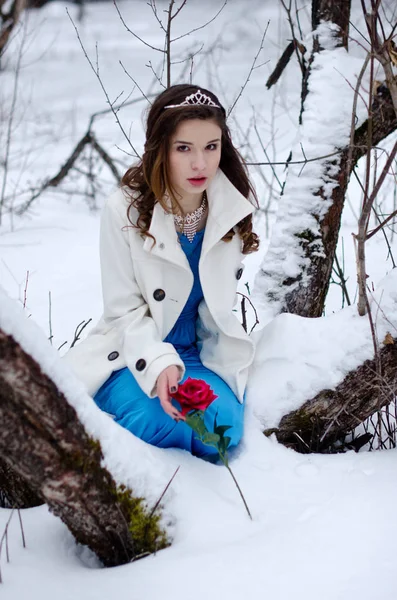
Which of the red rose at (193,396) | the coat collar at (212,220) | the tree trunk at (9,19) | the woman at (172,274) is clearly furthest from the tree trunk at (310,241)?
the tree trunk at (9,19)

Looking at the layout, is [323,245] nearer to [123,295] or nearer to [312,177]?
[312,177]

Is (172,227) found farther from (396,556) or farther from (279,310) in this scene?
(396,556)

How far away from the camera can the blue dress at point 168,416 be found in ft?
6.15

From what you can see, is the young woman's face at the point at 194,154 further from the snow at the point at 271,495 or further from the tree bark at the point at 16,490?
the tree bark at the point at 16,490

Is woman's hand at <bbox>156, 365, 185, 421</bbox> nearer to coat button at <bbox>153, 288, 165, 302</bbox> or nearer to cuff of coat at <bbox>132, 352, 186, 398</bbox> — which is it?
cuff of coat at <bbox>132, 352, 186, 398</bbox>

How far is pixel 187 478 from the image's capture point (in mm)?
1782

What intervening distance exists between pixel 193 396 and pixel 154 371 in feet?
0.77

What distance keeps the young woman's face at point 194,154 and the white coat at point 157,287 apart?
0.41ft

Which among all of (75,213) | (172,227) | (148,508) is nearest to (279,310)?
(172,227)

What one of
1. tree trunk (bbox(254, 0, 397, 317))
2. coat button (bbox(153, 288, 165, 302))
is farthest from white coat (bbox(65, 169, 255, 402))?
tree trunk (bbox(254, 0, 397, 317))

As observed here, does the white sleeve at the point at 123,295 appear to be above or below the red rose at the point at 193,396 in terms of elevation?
above

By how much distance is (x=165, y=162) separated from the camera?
190 centimetres

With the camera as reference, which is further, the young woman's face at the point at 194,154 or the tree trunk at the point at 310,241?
the tree trunk at the point at 310,241

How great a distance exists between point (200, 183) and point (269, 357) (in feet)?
2.16
